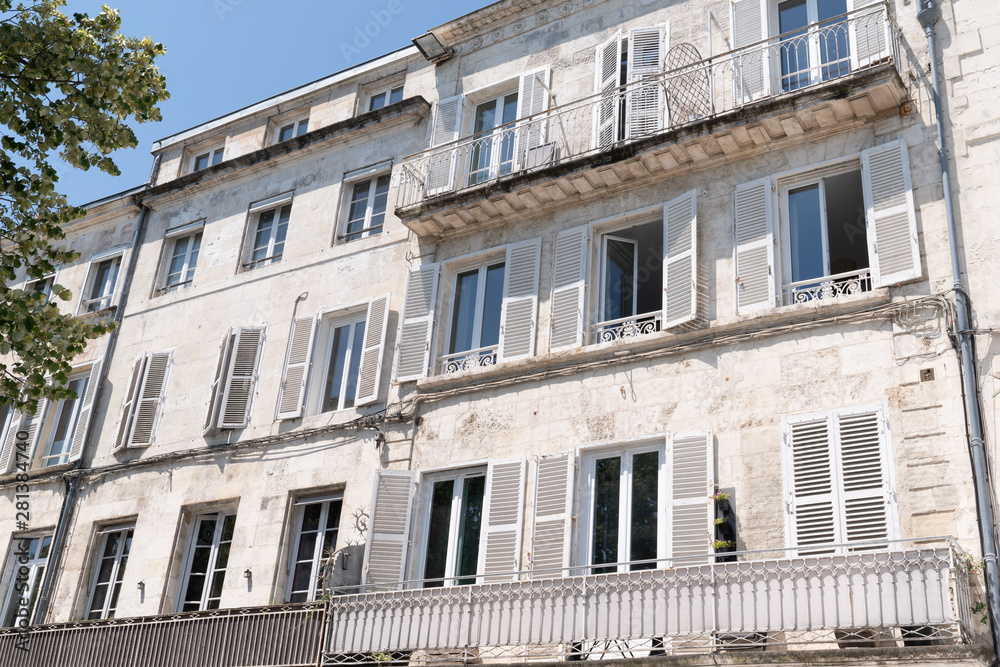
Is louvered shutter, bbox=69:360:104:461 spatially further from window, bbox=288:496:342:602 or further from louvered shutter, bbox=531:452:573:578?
louvered shutter, bbox=531:452:573:578

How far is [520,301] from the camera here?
13672 mm

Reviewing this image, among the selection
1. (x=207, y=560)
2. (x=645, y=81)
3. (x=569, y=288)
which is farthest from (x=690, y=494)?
(x=207, y=560)

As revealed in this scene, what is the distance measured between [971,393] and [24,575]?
1407cm

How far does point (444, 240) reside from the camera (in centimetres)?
1502

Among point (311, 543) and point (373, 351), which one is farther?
point (373, 351)

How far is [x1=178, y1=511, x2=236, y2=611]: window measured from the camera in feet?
48.7

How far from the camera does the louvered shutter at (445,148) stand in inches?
602

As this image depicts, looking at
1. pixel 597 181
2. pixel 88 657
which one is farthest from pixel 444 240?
pixel 88 657

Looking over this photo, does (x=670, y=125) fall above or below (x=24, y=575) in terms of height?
above

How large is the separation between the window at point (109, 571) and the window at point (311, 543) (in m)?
3.12

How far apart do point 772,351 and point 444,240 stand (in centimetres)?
541

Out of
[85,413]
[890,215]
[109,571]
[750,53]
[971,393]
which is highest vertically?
[750,53]

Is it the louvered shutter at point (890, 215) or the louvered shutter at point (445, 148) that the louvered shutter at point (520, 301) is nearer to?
the louvered shutter at point (445, 148)

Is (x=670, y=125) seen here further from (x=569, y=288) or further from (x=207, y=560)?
(x=207, y=560)
